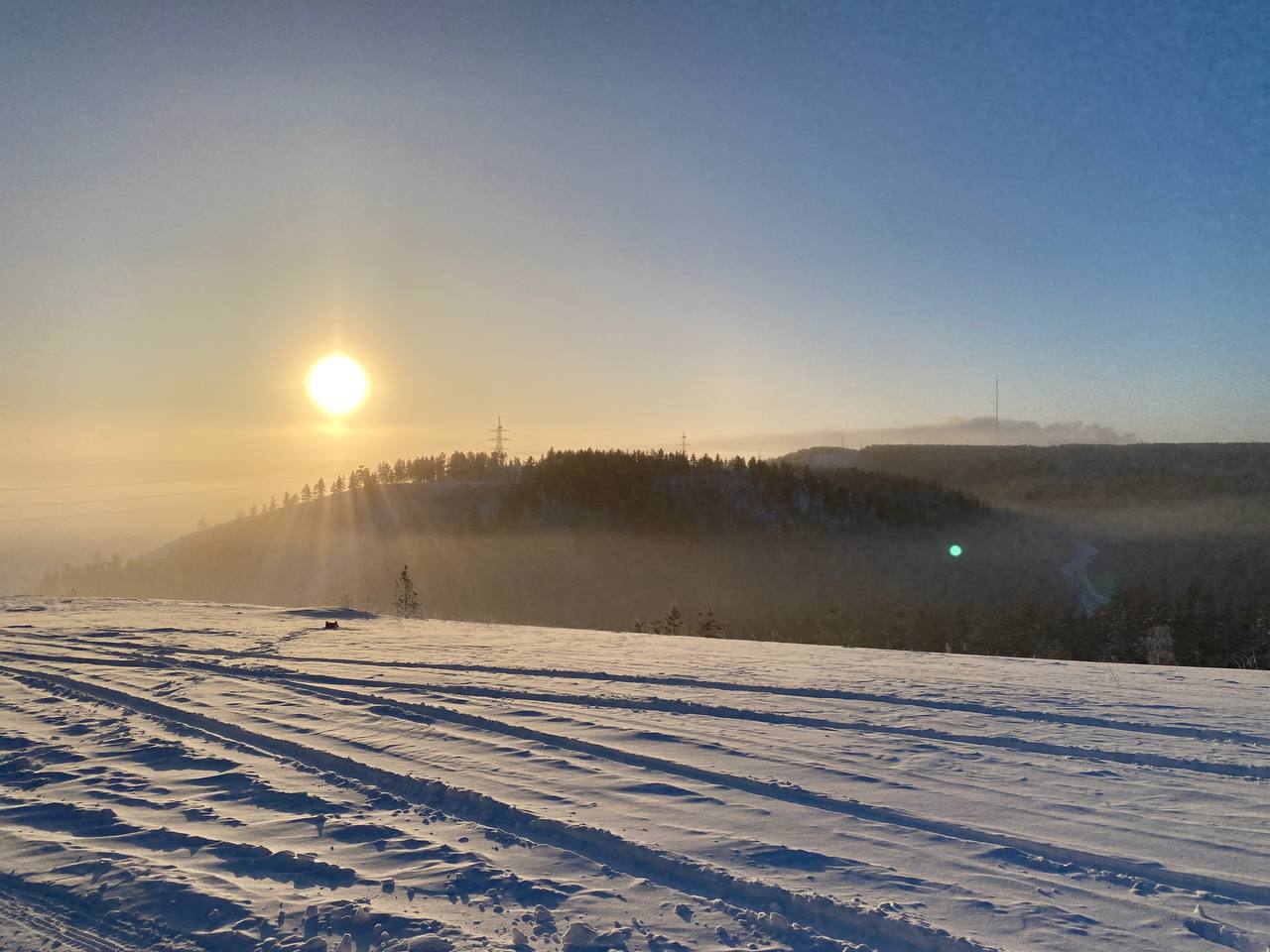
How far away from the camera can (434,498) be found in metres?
132

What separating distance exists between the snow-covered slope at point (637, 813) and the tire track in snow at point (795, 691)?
A: 0.21ft

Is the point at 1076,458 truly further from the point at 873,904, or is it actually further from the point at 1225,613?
the point at 873,904

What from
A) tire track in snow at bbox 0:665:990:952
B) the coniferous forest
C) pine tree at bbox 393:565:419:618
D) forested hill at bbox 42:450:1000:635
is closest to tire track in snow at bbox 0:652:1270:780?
tire track in snow at bbox 0:665:990:952

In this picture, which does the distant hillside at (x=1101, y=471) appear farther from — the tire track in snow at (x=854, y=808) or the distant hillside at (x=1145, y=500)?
the tire track in snow at (x=854, y=808)

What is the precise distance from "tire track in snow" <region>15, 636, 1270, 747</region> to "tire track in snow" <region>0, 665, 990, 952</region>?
4.50 meters

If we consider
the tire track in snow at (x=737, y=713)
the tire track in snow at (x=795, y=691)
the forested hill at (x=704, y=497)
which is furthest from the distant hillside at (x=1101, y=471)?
the tire track in snow at (x=737, y=713)

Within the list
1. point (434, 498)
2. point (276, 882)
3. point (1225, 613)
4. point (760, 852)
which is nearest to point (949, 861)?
point (760, 852)

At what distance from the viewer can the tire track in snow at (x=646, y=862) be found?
3.85 meters

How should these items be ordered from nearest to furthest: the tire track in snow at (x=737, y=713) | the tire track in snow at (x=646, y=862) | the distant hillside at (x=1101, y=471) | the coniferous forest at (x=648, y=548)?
1. the tire track in snow at (x=646, y=862)
2. the tire track in snow at (x=737, y=713)
3. the coniferous forest at (x=648, y=548)
4. the distant hillside at (x=1101, y=471)

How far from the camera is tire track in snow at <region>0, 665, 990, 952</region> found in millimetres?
3852

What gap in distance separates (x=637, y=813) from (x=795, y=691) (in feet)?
16.2

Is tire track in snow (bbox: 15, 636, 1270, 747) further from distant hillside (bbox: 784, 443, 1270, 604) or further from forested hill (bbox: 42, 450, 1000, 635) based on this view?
distant hillside (bbox: 784, 443, 1270, 604)

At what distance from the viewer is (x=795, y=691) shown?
9914mm

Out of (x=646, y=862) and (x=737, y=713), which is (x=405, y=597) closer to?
(x=737, y=713)
